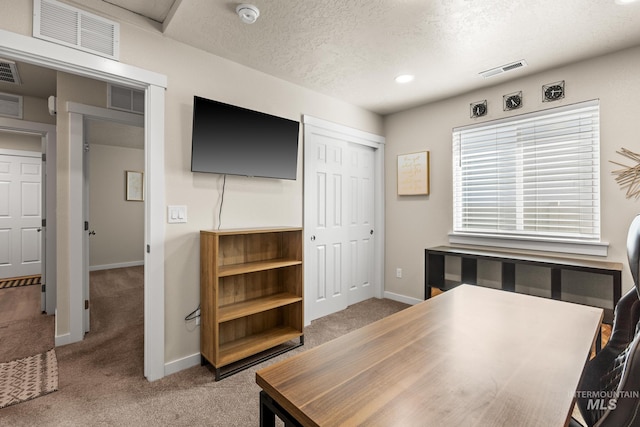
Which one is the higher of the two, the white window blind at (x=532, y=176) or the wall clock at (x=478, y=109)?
the wall clock at (x=478, y=109)

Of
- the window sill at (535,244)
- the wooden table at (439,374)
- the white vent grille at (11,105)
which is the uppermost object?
the white vent grille at (11,105)

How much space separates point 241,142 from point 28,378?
2370mm

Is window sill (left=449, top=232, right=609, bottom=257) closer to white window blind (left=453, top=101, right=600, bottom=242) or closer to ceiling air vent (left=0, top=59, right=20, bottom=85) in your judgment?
white window blind (left=453, top=101, right=600, bottom=242)

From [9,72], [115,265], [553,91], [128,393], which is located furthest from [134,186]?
[553,91]

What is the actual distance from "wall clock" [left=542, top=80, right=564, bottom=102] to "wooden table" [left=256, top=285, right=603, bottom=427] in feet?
7.52

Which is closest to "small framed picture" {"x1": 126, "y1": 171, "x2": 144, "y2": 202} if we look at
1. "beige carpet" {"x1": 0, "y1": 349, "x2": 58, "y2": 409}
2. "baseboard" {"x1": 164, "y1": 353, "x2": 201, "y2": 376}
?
"beige carpet" {"x1": 0, "y1": 349, "x2": 58, "y2": 409}

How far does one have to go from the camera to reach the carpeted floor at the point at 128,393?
1792 mm

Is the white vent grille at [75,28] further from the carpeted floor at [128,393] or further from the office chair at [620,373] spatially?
the office chair at [620,373]

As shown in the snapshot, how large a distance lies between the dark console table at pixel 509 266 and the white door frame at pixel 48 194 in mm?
4266

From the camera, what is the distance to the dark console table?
229cm

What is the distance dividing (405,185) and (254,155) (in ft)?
6.94

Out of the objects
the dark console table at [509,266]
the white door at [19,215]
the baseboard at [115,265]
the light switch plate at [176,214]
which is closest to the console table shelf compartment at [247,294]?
the light switch plate at [176,214]

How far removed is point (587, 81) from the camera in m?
2.61

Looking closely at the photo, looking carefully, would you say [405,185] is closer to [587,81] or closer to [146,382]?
[587,81]
